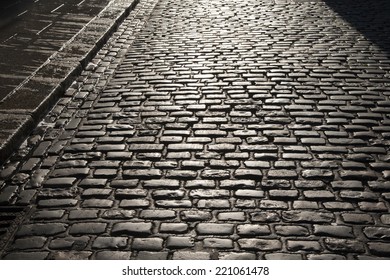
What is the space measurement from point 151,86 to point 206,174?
7.70ft

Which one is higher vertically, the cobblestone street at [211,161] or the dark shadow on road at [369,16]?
the cobblestone street at [211,161]

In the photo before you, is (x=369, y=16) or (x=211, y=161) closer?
(x=211, y=161)

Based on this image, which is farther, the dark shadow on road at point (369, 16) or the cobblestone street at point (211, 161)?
the dark shadow on road at point (369, 16)

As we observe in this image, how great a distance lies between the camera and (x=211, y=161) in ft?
13.3

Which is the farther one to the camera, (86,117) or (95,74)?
(95,74)

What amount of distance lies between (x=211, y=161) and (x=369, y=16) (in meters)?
6.76

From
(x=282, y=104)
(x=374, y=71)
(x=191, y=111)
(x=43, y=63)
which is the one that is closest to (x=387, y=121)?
(x=282, y=104)

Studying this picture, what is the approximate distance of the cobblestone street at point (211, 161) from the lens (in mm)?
3105

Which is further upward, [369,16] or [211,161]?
[211,161]

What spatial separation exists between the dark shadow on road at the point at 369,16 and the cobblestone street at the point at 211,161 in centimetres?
68

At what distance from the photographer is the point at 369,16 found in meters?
9.22

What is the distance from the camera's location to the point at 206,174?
3832 millimetres

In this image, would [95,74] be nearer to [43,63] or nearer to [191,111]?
[43,63]

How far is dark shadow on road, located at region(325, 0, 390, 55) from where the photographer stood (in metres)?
7.68
